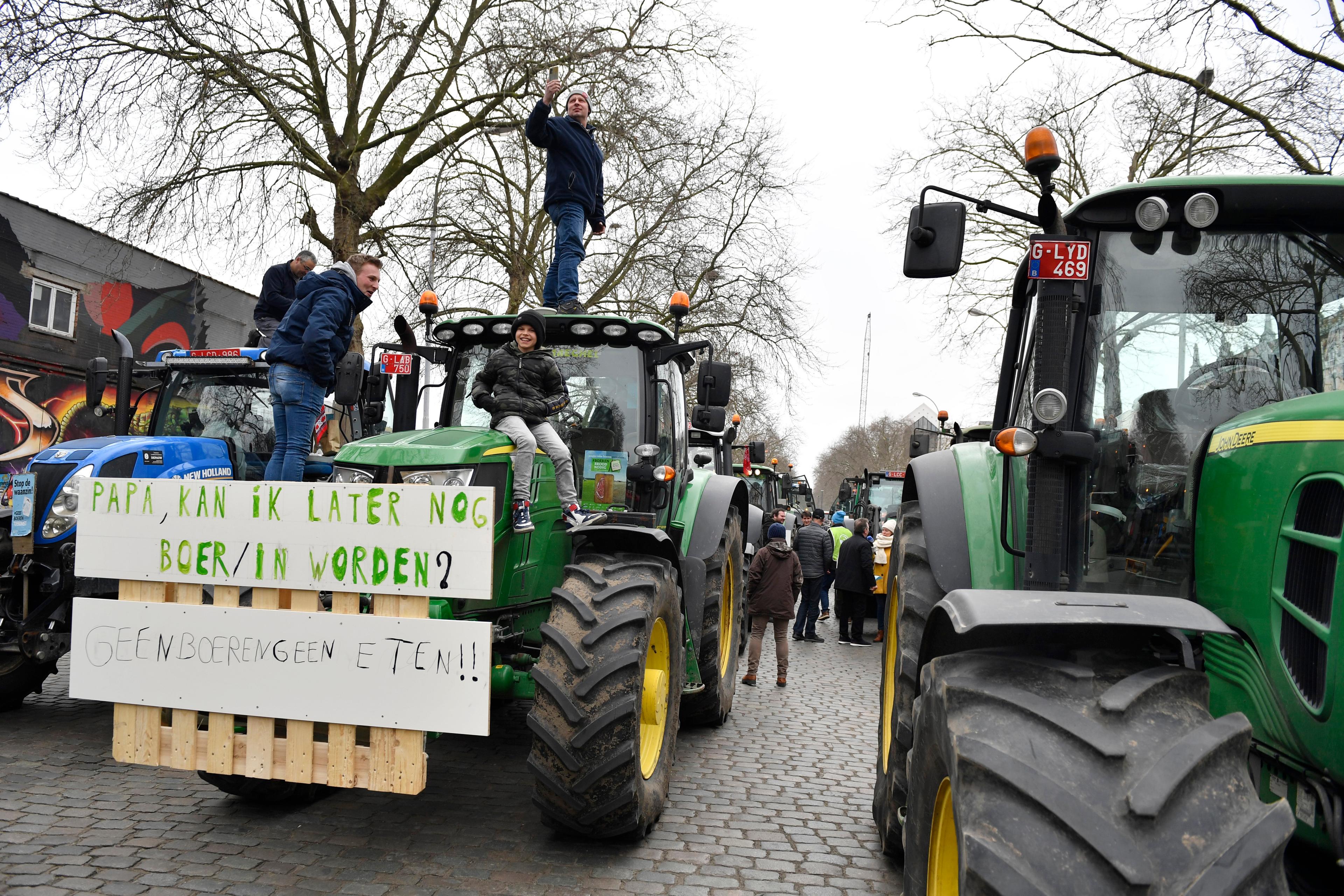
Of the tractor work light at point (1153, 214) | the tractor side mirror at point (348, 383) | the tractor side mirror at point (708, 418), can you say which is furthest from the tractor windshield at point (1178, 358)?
the tractor side mirror at point (348, 383)

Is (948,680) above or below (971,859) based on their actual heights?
above

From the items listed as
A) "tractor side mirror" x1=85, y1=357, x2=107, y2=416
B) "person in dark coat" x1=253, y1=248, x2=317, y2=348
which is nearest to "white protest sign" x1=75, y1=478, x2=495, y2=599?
"tractor side mirror" x1=85, y1=357, x2=107, y2=416

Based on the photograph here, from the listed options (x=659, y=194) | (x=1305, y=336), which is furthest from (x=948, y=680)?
(x=659, y=194)

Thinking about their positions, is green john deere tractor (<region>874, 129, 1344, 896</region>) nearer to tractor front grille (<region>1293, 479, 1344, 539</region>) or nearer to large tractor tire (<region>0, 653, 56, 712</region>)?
tractor front grille (<region>1293, 479, 1344, 539</region>)

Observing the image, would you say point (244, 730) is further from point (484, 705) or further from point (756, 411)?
point (756, 411)

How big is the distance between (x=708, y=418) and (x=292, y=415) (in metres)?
2.72

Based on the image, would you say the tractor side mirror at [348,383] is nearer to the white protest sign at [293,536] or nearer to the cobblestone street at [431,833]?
the white protest sign at [293,536]

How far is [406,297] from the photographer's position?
603 inches

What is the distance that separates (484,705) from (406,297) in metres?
12.9

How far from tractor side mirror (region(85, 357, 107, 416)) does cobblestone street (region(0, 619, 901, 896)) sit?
2.41 metres

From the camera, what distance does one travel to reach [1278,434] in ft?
7.70

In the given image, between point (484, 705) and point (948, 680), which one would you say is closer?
point (948, 680)

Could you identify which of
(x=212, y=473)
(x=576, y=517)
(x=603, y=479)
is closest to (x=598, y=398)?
(x=603, y=479)

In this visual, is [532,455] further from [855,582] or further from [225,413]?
[855,582]
